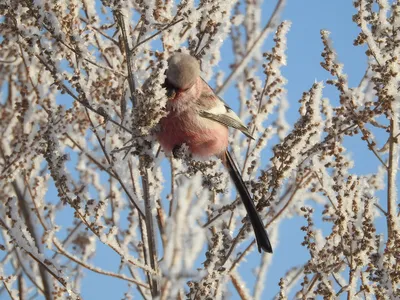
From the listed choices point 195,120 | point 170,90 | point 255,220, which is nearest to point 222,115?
point 195,120

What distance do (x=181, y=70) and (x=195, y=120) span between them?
382 millimetres

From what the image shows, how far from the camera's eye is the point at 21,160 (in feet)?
16.0

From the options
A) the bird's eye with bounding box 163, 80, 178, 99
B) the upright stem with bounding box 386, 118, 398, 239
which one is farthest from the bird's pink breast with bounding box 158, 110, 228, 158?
the upright stem with bounding box 386, 118, 398, 239

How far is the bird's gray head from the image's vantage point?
3371 millimetres

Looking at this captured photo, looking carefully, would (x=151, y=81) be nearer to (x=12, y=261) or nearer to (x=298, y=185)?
(x=298, y=185)

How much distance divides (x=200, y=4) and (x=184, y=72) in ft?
1.62

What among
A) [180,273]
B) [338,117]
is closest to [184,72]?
[338,117]

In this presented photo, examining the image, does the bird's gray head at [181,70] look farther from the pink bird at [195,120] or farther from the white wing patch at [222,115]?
the white wing patch at [222,115]

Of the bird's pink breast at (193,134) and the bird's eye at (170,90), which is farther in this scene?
the bird's pink breast at (193,134)

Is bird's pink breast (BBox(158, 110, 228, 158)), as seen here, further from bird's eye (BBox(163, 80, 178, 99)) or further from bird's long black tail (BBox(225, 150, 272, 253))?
bird's long black tail (BBox(225, 150, 272, 253))

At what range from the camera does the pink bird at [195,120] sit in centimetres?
341

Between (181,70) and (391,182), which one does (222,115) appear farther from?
(391,182)

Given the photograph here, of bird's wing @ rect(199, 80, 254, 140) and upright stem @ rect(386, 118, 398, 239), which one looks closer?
upright stem @ rect(386, 118, 398, 239)

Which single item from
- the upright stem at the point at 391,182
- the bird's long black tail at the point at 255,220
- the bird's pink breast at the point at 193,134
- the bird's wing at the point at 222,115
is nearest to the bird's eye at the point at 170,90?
the bird's pink breast at the point at 193,134
